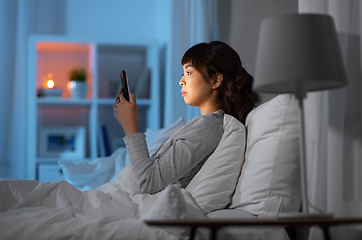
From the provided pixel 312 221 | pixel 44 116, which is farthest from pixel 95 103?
pixel 312 221

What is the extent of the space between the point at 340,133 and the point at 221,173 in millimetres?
384

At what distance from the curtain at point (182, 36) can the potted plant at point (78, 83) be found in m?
0.73

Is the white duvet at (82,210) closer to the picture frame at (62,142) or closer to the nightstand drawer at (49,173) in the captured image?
the nightstand drawer at (49,173)

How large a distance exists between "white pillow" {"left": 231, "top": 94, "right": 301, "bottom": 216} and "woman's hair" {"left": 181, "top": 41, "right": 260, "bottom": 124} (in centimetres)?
31

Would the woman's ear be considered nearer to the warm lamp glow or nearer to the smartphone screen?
the smartphone screen

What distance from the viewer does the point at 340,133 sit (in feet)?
3.26

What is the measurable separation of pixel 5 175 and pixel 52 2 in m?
1.60

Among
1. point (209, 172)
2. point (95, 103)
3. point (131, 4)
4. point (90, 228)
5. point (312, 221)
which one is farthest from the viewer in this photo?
point (131, 4)

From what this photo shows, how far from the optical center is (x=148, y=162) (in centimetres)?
130

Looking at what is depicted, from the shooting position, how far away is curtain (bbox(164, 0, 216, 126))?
8.73 feet

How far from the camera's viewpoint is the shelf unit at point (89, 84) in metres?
3.14

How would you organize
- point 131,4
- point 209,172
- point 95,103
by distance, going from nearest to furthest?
point 209,172, point 95,103, point 131,4

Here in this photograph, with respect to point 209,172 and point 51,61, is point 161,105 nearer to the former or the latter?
point 51,61

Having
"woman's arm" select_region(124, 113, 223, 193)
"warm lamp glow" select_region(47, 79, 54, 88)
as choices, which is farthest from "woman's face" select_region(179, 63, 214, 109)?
"warm lamp glow" select_region(47, 79, 54, 88)
